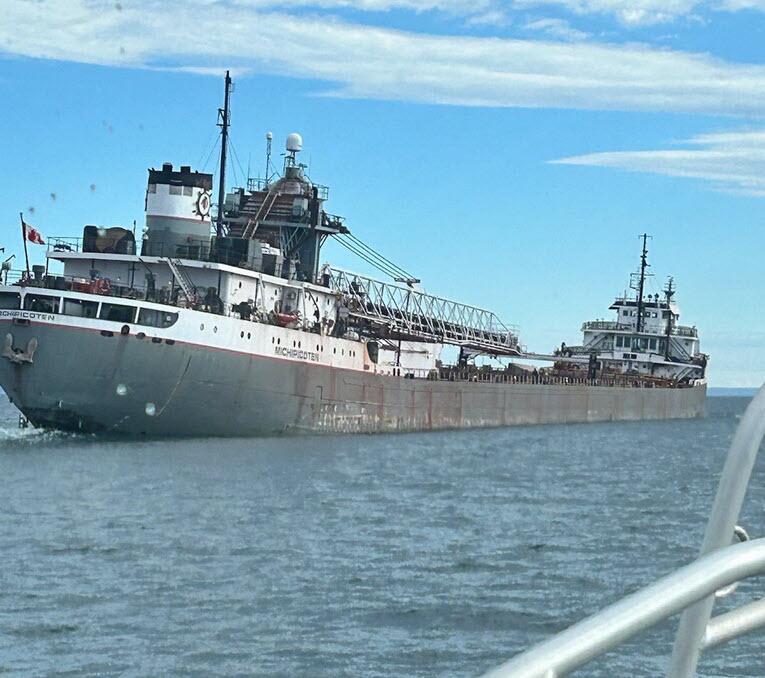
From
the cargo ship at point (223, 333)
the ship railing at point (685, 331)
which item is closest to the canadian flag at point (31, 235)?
the cargo ship at point (223, 333)

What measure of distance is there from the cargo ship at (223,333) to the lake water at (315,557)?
1.35 metres

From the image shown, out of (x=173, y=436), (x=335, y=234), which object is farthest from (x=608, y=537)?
(x=335, y=234)

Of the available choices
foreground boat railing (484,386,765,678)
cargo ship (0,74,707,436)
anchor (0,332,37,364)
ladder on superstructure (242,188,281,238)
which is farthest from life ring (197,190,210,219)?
foreground boat railing (484,386,765,678)

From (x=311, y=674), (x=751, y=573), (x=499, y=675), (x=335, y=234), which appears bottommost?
(x=311, y=674)

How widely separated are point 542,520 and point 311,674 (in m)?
11.4

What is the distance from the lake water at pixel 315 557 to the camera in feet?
40.9

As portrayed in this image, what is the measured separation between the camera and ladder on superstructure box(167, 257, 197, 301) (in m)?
35.5

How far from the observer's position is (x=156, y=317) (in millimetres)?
33219

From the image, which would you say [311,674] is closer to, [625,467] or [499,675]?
[499,675]

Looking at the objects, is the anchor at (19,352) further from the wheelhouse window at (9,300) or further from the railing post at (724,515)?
the railing post at (724,515)

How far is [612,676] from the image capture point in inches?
464

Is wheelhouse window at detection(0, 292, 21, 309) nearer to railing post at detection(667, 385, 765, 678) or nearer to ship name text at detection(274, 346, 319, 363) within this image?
ship name text at detection(274, 346, 319, 363)

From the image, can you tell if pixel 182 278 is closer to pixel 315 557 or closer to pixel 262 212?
pixel 262 212

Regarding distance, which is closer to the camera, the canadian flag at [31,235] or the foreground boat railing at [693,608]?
the foreground boat railing at [693,608]
